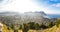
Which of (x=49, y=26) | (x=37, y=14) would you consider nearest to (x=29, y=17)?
(x=37, y=14)

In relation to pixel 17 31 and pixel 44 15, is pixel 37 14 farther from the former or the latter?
pixel 17 31

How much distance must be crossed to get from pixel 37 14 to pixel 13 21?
24.1 inches

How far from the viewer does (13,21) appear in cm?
437

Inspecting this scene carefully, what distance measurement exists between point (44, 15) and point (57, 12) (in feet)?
1.05

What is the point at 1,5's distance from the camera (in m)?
4.39

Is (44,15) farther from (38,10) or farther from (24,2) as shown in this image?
(24,2)

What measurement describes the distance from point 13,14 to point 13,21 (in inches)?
6.8

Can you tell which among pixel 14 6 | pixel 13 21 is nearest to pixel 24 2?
pixel 14 6

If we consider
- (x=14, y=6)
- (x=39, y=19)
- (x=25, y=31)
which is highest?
(x=14, y=6)

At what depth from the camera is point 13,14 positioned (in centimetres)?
439

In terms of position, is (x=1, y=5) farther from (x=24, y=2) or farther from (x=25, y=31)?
(x=25, y=31)

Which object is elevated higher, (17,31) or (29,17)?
(29,17)

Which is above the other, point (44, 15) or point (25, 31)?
point (44, 15)

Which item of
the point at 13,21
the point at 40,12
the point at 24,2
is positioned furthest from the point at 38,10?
the point at 13,21
